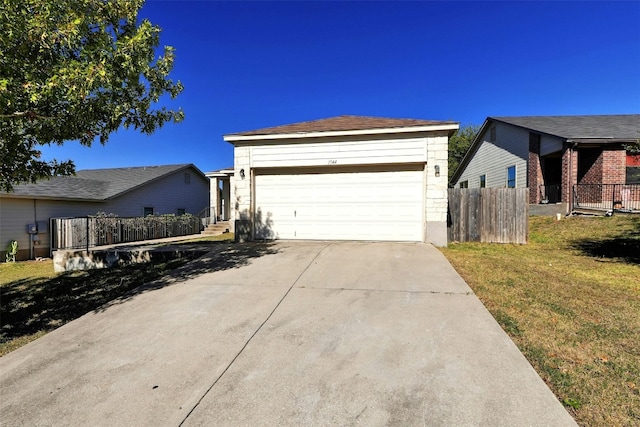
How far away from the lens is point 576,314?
13.1 feet

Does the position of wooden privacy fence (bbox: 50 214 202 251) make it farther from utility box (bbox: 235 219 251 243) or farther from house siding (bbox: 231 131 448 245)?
house siding (bbox: 231 131 448 245)

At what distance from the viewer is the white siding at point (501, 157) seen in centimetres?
1708

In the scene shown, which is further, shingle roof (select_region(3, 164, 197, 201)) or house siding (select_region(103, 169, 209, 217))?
house siding (select_region(103, 169, 209, 217))

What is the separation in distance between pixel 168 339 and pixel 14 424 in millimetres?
1357

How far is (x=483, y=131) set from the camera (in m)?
21.4

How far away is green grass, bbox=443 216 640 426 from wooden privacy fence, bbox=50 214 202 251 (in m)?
15.0

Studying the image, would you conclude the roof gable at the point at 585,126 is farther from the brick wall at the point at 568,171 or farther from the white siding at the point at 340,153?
the white siding at the point at 340,153

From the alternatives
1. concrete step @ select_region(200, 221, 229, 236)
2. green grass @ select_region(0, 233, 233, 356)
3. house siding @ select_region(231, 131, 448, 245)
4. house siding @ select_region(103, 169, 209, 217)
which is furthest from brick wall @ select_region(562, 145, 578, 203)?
house siding @ select_region(103, 169, 209, 217)

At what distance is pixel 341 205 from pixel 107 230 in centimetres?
1291

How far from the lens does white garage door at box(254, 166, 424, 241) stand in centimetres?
923

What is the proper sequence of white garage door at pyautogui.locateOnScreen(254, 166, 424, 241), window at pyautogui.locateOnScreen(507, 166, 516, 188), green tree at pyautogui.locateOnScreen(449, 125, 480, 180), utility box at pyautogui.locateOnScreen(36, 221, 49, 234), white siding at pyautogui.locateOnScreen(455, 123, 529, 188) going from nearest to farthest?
1. white garage door at pyautogui.locateOnScreen(254, 166, 424, 241)
2. utility box at pyautogui.locateOnScreen(36, 221, 49, 234)
3. white siding at pyautogui.locateOnScreen(455, 123, 529, 188)
4. window at pyautogui.locateOnScreen(507, 166, 516, 188)
5. green tree at pyautogui.locateOnScreen(449, 125, 480, 180)

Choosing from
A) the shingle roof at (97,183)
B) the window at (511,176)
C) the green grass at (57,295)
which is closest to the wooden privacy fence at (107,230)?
the shingle roof at (97,183)

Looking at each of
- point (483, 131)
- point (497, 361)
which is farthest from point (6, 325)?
point (483, 131)

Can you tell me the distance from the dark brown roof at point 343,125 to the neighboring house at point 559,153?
901cm
